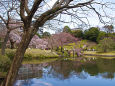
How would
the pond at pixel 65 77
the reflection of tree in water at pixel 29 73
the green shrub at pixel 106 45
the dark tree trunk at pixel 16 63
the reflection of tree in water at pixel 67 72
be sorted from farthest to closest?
the green shrub at pixel 106 45 < the reflection of tree in water at pixel 67 72 < the reflection of tree in water at pixel 29 73 < the pond at pixel 65 77 < the dark tree trunk at pixel 16 63

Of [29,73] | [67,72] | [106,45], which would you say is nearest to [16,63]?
[29,73]

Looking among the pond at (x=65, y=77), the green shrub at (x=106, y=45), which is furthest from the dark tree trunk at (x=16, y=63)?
the green shrub at (x=106, y=45)

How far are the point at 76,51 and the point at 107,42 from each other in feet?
18.1

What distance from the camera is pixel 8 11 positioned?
244 inches

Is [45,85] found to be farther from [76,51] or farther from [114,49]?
[114,49]

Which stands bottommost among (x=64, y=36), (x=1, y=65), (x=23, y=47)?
(x=1, y=65)

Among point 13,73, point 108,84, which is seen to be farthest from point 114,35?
point 13,73

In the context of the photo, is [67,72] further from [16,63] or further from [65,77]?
[16,63]

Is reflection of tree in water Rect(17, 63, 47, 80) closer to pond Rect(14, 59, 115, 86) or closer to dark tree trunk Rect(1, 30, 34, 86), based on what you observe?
pond Rect(14, 59, 115, 86)

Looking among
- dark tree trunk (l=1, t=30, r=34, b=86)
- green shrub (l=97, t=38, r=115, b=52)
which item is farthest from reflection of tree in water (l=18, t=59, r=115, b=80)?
green shrub (l=97, t=38, r=115, b=52)

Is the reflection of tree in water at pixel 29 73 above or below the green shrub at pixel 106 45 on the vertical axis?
below

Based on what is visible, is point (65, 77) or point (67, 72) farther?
point (67, 72)

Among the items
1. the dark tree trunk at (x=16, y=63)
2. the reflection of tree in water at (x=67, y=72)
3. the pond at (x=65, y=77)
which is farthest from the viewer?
the reflection of tree in water at (x=67, y=72)

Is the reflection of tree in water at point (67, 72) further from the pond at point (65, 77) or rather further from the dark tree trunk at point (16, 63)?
the dark tree trunk at point (16, 63)
